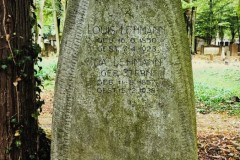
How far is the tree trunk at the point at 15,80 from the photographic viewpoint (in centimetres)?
407

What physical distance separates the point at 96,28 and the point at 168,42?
0.74 metres

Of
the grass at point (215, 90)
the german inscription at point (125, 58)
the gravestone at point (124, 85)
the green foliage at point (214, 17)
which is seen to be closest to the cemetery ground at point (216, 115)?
the grass at point (215, 90)

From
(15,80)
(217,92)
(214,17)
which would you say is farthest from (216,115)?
(214,17)

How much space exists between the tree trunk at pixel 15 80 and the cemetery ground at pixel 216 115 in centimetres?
169

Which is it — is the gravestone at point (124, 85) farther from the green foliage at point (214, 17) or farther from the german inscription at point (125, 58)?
the green foliage at point (214, 17)

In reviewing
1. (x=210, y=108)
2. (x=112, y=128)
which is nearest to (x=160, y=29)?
(x=112, y=128)

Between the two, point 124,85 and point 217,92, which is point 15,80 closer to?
point 124,85

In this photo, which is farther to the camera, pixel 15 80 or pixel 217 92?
pixel 217 92

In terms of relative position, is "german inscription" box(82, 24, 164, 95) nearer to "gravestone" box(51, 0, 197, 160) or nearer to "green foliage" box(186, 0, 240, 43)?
"gravestone" box(51, 0, 197, 160)

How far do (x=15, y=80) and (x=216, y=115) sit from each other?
7.49 m

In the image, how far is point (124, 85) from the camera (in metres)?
3.87

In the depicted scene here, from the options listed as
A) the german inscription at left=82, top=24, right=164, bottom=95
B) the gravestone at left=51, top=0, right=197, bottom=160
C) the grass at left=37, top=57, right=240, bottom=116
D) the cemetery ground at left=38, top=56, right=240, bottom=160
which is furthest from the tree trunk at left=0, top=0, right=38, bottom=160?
the grass at left=37, top=57, right=240, bottom=116

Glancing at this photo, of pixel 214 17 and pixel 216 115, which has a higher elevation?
pixel 214 17

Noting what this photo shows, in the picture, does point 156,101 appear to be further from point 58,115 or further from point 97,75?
point 58,115
